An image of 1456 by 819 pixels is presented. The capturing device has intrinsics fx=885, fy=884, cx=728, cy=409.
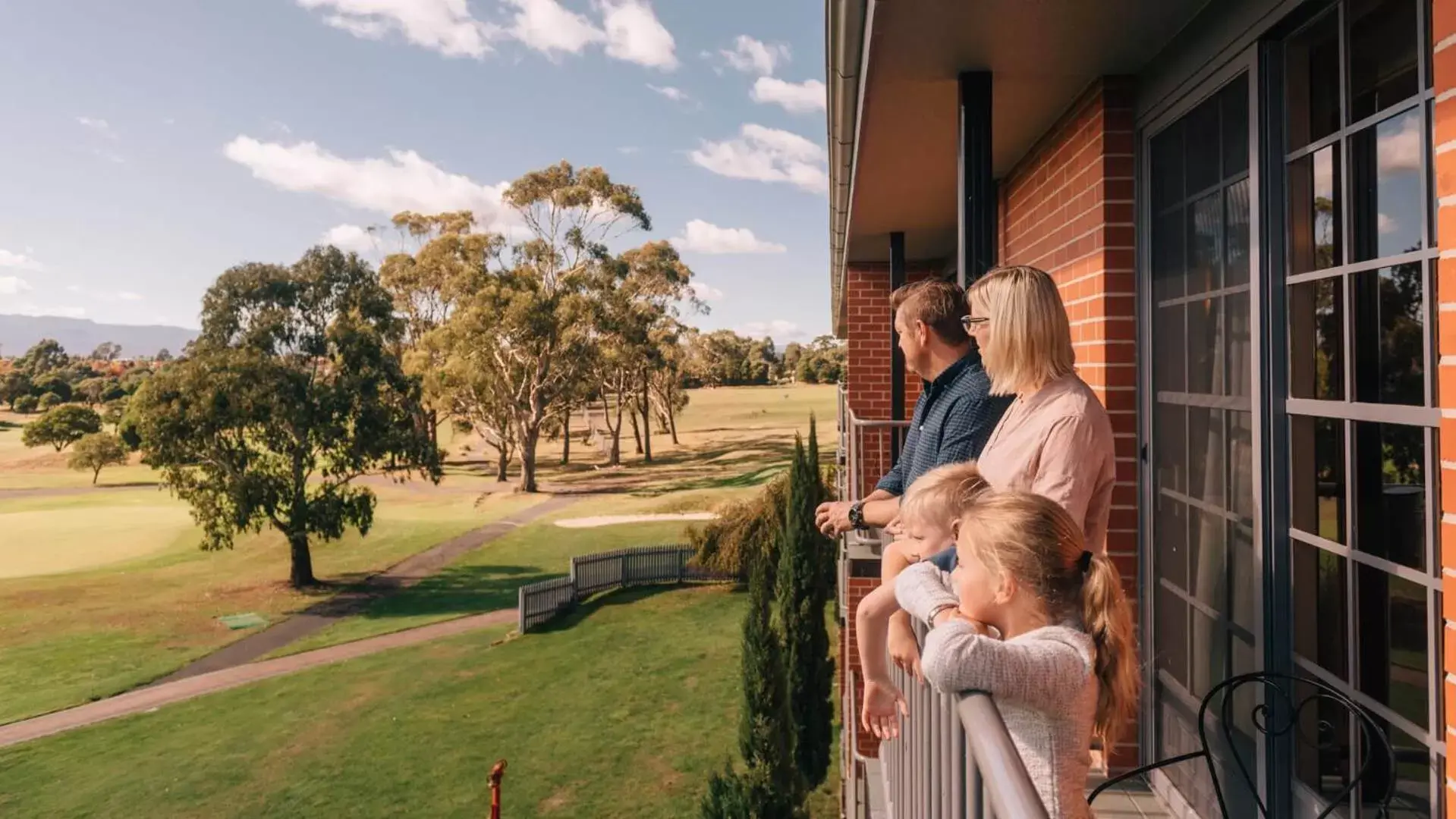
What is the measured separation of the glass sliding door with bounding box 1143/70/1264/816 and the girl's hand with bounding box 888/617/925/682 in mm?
945

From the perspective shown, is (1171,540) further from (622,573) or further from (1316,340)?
(622,573)

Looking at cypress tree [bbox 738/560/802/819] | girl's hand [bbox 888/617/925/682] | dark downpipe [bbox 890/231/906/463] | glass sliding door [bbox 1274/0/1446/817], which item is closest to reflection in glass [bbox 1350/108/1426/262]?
glass sliding door [bbox 1274/0/1446/817]

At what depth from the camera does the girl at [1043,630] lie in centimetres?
120

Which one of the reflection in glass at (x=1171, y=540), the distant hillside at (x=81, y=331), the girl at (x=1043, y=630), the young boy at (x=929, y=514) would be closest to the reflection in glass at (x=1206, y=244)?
the reflection in glass at (x=1171, y=540)

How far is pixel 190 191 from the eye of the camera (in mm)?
71500

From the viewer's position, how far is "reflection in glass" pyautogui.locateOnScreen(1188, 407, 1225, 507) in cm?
226

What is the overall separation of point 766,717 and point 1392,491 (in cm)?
1014

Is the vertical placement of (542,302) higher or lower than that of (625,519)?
higher

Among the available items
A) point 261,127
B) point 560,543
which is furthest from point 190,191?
point 560,543

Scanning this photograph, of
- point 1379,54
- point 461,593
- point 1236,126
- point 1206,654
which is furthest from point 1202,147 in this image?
point 461,593

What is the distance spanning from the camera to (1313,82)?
1.91 meters

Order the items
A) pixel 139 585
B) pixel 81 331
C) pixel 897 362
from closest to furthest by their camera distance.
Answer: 1. pixel 897 362
2. pixel 139 585
3. pixel 81 331

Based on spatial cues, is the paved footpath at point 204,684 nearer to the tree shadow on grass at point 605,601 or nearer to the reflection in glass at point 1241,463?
the tree shadow on grass at point 605,601

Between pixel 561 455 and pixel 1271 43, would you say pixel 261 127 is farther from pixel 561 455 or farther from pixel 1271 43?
pixel 1271 43
